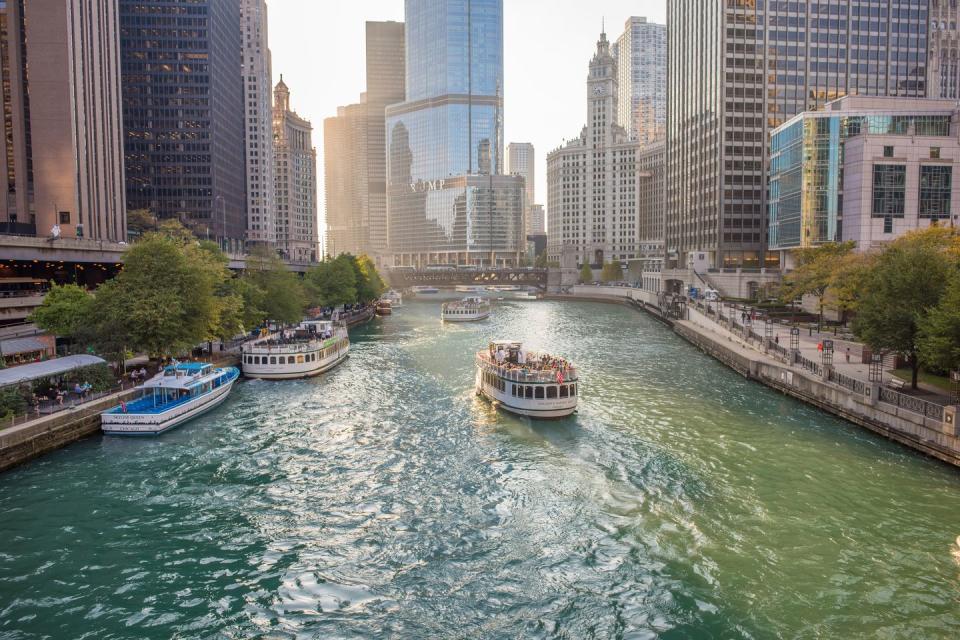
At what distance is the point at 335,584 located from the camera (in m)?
27.4

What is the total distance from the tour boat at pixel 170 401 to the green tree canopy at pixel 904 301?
53842mm

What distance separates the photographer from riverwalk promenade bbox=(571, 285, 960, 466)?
41188 mm

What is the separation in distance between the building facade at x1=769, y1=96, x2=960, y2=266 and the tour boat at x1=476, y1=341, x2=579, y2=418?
7209cm

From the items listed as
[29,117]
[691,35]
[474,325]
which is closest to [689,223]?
[691,35]

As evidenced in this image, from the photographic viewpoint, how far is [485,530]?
1267 inches

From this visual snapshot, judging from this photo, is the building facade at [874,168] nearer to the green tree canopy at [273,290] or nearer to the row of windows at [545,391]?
the row of windows at [545,391]

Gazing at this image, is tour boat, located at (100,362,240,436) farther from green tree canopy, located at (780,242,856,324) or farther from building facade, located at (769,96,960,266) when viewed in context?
building facade, located at (769,96,960,266)

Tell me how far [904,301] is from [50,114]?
135191mm

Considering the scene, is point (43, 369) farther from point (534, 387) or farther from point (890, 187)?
point (890, 187)

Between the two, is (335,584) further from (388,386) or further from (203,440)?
(388,386)

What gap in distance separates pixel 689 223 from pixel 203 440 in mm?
168276

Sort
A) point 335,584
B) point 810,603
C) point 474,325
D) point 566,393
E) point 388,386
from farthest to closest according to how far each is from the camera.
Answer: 1. point 474,325
2. point 388,386
3. point 566,393
4. point 335,584
5. point 810,603

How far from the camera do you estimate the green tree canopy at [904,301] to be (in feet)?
162

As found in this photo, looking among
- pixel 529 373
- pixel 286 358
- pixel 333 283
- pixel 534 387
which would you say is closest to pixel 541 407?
pixel 534 387
